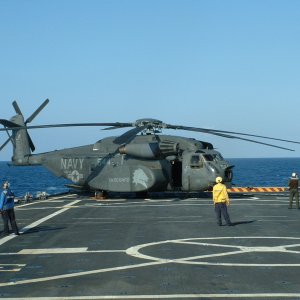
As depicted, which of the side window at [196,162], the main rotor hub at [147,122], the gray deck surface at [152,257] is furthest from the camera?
the side window at [196,162]

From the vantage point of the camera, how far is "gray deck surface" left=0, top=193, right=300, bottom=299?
1016 cm

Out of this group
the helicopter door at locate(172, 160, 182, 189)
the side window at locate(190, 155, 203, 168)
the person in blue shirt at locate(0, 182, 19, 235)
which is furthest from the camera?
the helicopter door at locate(172, 160, 182, 189)

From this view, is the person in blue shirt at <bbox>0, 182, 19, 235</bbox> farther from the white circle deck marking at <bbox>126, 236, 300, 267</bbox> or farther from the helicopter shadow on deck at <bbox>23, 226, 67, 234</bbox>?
the white circle deck marking at <bbox>126, 236, 300, 267</bbox>

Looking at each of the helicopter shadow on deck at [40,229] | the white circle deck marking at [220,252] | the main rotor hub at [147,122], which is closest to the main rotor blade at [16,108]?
the main rotor hub at [147,122]

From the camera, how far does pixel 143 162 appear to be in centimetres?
3359

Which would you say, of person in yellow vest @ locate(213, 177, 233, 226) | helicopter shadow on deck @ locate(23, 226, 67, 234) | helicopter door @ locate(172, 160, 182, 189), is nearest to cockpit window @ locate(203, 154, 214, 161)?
helicopter door @ locate(172, 160, 182, 189)

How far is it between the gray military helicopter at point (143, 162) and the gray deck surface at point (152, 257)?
733 cm

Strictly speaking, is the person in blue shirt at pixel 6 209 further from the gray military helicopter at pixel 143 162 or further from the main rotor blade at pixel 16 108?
the main rotor blade at pixel 16 108

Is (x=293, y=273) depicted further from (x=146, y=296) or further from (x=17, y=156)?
(x=17, y=156)

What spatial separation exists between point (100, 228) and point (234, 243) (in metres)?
6.22

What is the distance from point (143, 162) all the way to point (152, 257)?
20.0 m

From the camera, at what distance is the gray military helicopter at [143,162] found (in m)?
31.8

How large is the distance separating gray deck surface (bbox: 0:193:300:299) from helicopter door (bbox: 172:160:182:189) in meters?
9.17

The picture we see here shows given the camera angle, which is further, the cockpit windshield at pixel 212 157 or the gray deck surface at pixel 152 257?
the cockpit windshield at pixel 212 157
